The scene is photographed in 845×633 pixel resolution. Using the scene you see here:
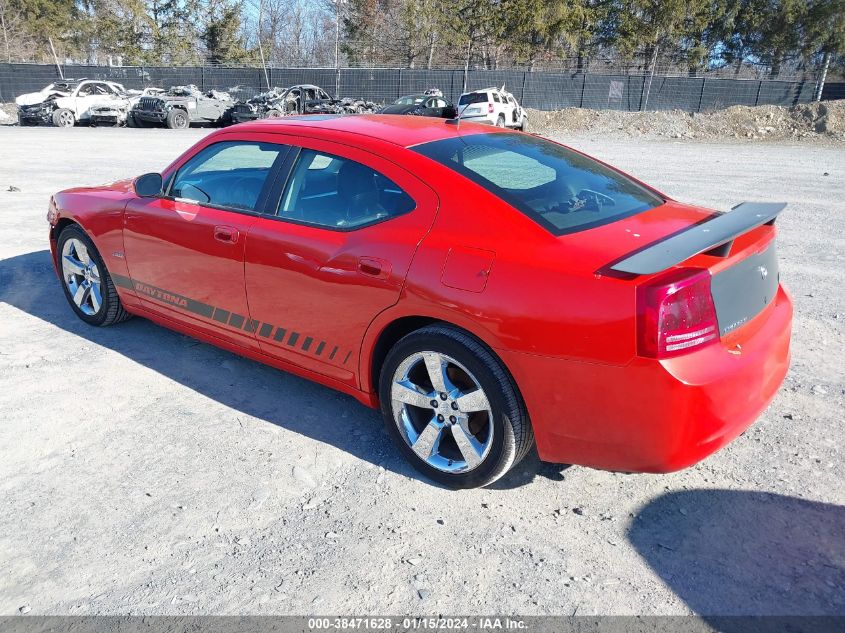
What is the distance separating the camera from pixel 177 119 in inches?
1045

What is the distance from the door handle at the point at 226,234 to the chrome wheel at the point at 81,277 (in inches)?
60.8

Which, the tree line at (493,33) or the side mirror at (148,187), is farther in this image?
the tree line at (493,33)

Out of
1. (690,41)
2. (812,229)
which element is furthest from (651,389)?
(690,41)

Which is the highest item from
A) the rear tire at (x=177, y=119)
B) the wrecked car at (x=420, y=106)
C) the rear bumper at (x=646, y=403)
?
the rear bumper at (x=646, y=403)

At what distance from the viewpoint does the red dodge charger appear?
8.61 feet

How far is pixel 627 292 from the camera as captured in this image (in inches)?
101

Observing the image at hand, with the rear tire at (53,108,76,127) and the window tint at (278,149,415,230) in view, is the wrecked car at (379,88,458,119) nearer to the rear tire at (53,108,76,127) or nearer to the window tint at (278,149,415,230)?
the rear tire at (53,108,76,127)

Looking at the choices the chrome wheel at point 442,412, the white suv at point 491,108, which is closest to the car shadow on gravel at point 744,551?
the chrome wheel at point 442,412

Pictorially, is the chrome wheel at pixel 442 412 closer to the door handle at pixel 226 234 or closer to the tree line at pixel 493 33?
the door handle at pixel 226 234

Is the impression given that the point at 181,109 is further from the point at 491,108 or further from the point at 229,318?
the point at 229,318

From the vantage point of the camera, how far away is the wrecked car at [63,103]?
25841 mm

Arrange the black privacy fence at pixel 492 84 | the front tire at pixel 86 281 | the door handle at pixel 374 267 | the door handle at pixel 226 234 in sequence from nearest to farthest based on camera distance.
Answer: the door handle at pixel 374 267 → the door handle at pixel 226 234 → the front tire at pixel 86 281 → the black privacy fence at pixel 492 84

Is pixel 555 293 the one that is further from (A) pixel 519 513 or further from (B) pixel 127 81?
(B) pixel 127 81

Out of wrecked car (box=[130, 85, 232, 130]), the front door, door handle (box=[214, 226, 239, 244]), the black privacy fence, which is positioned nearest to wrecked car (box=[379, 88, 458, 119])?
wrecked car (box=[130, 85, 232, 130])
